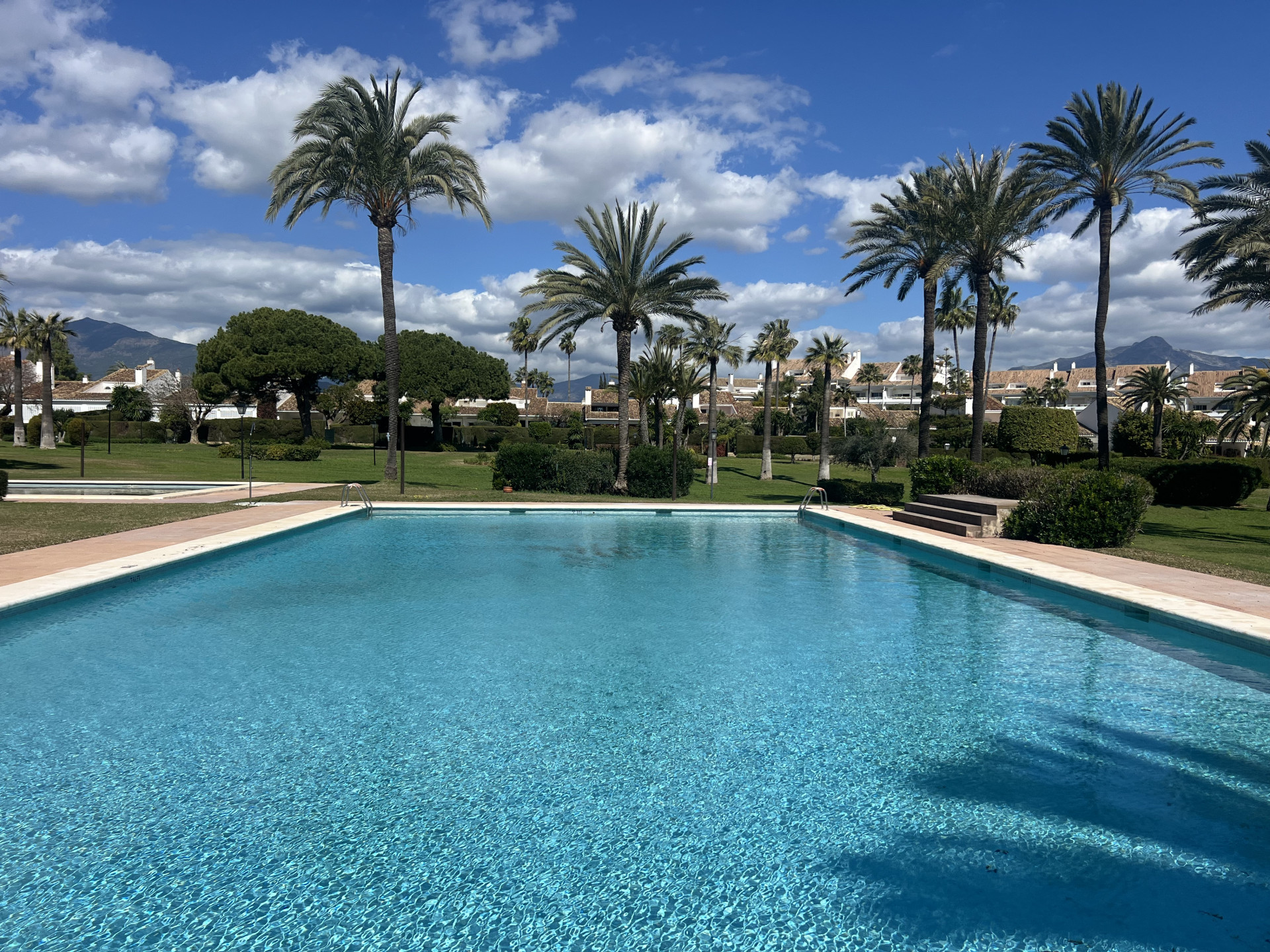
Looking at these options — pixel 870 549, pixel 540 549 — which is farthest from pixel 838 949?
pixel 870 549

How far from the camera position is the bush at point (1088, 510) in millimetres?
14539

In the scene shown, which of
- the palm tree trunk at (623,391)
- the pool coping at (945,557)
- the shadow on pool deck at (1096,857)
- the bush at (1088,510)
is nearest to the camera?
the shadow on pool deck at (1096,857)

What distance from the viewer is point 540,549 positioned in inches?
579

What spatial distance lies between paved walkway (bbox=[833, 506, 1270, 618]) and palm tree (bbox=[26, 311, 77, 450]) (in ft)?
153

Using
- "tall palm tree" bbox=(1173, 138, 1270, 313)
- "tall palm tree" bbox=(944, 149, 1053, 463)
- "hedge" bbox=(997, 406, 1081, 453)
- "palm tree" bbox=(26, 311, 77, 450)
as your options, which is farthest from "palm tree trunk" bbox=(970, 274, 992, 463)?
"palm tree" bbox=(26, 311, 77, 450)

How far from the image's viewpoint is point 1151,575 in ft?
36.6

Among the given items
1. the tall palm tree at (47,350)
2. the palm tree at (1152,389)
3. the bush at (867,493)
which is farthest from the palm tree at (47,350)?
the palm tree at (1152,389)

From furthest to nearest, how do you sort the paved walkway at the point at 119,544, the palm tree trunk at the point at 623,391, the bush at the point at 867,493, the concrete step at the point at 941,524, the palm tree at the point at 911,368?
the palm tree at the point at 911,368 < the palm tree trunk at the point at 623,391 < the bush at the point at 867,493 < the concrete step at the point at 941,524 < the paved walkway at the point at 119,544

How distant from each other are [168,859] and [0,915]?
683 mm

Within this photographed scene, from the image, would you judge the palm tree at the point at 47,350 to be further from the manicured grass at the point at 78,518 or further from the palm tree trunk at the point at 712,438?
the palm tree trunk at the point at 712,438

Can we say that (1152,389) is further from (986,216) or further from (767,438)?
(986,216)

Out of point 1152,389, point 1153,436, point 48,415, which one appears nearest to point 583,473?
point 48,415

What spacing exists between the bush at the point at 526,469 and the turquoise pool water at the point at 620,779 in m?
15.1

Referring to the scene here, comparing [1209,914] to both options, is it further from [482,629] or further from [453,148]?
[453,148]
